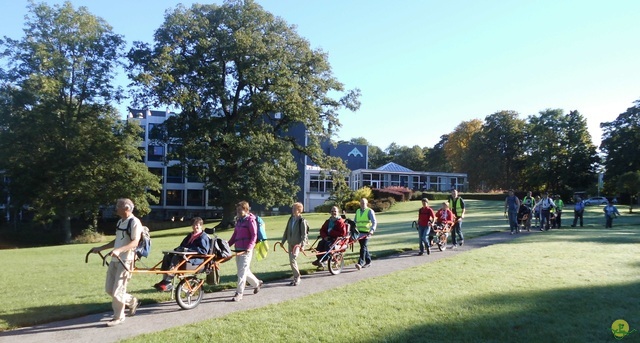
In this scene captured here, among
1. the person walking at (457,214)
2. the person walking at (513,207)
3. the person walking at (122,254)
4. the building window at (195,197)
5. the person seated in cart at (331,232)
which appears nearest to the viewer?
the person walking at (122,254)

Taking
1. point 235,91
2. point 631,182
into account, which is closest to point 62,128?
point 235,91

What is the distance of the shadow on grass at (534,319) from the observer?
233 inches

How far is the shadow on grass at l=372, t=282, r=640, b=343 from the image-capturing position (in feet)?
19.4

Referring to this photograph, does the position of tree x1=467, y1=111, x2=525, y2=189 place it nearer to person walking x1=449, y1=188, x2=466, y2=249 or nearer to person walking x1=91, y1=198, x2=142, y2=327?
person walking x1=449, y1=188, x2=466, y2=249

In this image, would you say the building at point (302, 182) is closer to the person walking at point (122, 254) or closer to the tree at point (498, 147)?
the tree at point (498, 147)

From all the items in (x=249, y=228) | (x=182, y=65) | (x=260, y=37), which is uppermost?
(x=260, y=37)

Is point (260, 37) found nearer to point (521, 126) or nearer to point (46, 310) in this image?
point (46, 310)

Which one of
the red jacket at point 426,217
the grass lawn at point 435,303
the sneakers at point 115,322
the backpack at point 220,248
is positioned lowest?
the sneakers at point 115,322

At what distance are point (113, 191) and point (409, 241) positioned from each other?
23632mm

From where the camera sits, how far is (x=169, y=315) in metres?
7.46

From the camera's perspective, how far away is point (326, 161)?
116 feet

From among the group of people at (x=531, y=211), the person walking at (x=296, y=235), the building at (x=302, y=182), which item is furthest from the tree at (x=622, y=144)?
the person walking at (x=296, y=235)

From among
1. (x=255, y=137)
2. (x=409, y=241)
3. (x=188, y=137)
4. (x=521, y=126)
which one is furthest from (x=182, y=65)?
(x=521, y=126)

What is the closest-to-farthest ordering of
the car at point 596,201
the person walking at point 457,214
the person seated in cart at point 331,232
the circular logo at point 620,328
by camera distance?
the circular logo at point 620,328 < the person seated in cart at point 331,232 < the person walking at point 457,214 < the car at point 596,201
